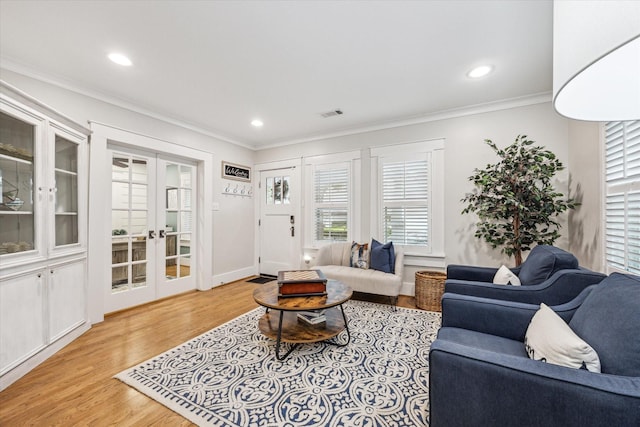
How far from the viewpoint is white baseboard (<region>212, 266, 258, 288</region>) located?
4.32 meters

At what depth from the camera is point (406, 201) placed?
150 inches

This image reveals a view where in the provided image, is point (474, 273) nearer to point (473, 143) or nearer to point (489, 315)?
point (489, 315)

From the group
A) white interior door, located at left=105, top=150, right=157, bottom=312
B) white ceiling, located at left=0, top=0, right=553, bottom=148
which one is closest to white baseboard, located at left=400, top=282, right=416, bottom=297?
white ceiling, located at left=0, top=0, right=553, bottom=148

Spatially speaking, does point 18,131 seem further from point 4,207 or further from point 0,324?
point 0,324

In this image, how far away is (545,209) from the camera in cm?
275

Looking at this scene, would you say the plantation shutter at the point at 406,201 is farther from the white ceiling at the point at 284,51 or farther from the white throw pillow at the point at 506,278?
the white throw pillow at the point at 506,278

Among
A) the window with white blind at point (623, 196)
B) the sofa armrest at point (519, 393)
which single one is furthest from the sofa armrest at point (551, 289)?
the sofa armrest at point (519, 393)

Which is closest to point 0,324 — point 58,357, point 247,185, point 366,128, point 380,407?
point 58,357

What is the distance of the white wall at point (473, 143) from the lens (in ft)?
Answer: 9.97

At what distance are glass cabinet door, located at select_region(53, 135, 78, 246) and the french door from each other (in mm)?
494

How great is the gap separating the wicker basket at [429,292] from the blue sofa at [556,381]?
6.17ft

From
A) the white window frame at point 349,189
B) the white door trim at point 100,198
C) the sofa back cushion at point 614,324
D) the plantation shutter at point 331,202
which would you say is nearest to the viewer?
the sofa back cushion at point 614,324

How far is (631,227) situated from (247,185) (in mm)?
4720

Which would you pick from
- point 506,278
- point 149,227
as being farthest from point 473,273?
point 149,227
